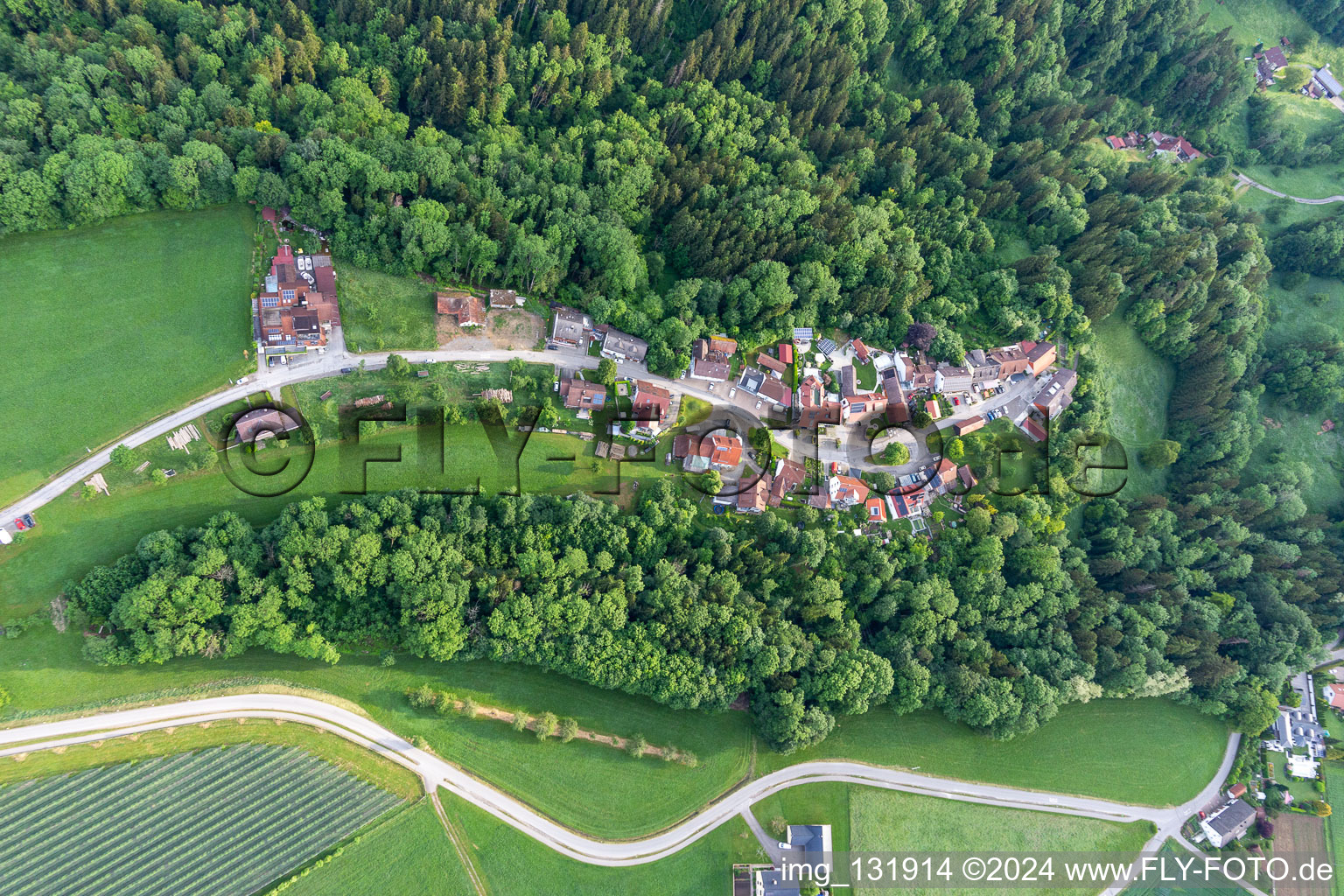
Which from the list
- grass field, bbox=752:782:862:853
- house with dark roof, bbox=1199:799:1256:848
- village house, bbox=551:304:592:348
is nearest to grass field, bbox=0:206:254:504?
village house, bbox=551:304:592:348

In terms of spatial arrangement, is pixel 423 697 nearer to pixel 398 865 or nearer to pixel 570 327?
pixel 398 865

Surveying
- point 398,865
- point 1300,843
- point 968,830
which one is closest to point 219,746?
point 398,865

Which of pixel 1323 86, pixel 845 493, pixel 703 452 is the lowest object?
pixel 845 493

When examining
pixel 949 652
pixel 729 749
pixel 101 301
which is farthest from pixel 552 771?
pixel 101 301

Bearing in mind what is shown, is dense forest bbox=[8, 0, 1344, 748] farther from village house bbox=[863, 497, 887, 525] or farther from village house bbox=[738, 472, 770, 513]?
village house bbox=[863, 497, 887, 525]

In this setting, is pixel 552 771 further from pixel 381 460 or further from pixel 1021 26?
pixel 1021 26

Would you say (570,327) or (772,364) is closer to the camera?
(570,327)
